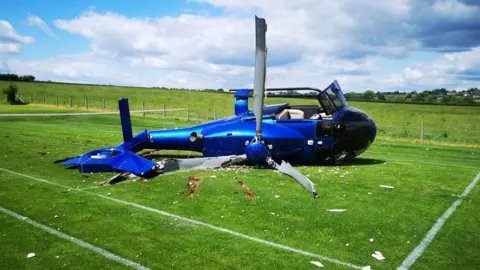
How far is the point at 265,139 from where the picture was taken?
12.6 m

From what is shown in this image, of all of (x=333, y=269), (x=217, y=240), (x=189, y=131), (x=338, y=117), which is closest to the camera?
(x=333, y=269)

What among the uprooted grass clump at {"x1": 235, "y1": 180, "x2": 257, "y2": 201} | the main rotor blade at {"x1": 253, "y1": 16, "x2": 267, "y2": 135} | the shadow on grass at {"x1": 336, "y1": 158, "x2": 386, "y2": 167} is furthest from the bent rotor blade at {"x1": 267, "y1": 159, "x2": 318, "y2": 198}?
the shadow on grass at {"x1": 336, "y1": 158, "x2": 386, "y2": 167}

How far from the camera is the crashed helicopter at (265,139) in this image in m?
11.7

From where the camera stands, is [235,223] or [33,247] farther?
[235,223]

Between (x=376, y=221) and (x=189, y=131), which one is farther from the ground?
(x=189, y=131)

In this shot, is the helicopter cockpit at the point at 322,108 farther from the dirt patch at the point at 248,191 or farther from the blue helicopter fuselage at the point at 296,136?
the dirt patch at the point at 248,191

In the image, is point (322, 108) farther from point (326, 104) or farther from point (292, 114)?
point (292, 114)

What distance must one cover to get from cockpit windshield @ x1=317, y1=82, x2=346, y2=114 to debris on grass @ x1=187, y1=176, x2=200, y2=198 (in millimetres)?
4811

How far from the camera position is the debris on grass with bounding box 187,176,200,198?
9700 mm

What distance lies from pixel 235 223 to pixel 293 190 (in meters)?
2.83

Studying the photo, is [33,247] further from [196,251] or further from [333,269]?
[333,269]

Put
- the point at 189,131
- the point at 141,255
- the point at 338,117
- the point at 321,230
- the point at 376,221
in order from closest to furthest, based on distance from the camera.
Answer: the point at 141,255 → the point at 321,230 → the point at 376,221 → the point at 338,117 → the point at 189,131

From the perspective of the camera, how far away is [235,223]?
753cm

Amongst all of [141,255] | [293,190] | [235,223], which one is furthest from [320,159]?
[141,255]
